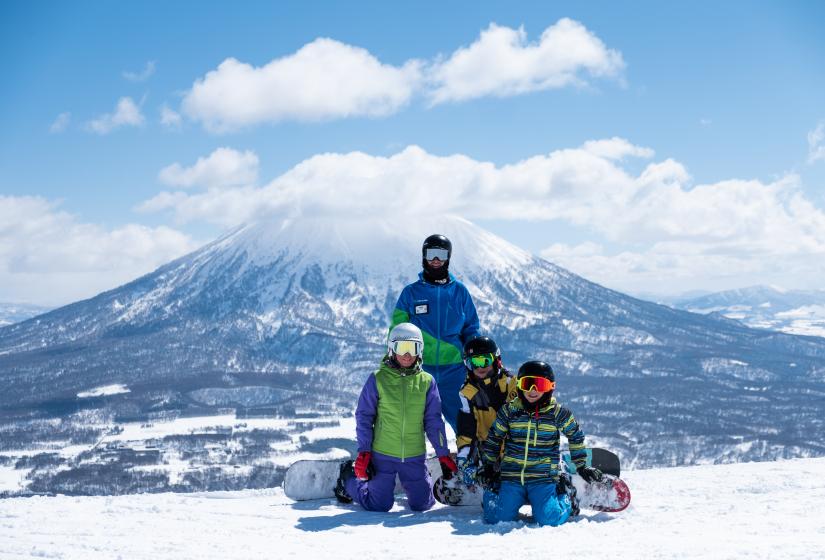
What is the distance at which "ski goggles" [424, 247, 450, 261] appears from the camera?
9.09 m

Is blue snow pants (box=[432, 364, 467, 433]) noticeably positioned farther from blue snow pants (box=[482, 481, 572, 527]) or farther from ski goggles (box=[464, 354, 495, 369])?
blue snow pants (box=[482, 481, 572, 527])

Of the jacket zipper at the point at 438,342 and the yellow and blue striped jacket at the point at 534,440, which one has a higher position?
the jacket zipper at the point at 438,342

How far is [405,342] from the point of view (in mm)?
7676

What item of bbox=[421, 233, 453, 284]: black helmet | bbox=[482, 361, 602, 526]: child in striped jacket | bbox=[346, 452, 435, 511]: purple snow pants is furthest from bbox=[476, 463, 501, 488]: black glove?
bbox=[421, 233, 453, 284]: black helmet

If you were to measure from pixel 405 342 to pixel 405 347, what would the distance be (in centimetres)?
6

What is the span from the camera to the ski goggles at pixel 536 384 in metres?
7.04

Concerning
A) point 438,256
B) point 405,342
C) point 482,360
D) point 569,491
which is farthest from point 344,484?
point 438,256

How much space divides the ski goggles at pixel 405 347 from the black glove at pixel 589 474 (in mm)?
2329

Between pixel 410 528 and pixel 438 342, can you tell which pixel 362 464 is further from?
pixel 438 342

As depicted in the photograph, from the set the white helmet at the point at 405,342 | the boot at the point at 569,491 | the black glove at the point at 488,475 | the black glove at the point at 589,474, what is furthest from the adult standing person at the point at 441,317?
the black glove at the point at 589,474

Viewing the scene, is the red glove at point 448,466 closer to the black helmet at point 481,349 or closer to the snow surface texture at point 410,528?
the snow surface texture at point 410,528

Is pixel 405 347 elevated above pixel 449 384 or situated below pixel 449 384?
above

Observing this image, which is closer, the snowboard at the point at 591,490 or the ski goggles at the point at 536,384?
the ski goggles at the point at 536,384

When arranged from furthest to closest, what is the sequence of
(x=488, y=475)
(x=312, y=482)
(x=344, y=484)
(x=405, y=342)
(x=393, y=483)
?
1. (x=312, y=482)
2. (x=344, y=484)
3. (x=393, y=483)
4. (x=405, y=342)
5. (x=488, y=475)
